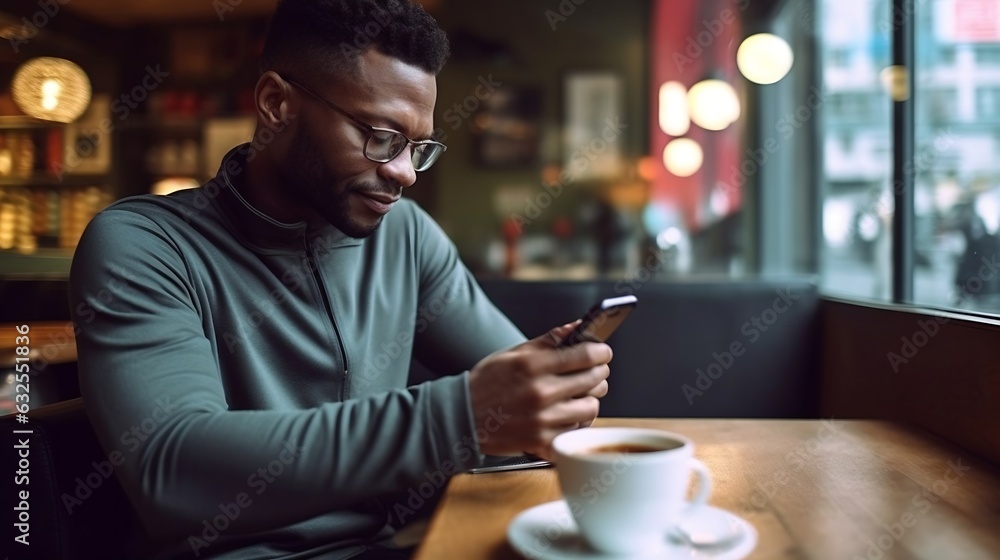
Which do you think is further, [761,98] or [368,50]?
[761,98]

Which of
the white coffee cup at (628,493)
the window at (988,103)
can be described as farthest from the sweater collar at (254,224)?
the window at (988,103)

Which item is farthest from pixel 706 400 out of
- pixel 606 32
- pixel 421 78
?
pixel 606 32

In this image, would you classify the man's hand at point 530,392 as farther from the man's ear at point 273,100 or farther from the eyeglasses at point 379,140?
the man's ear at point 273,100

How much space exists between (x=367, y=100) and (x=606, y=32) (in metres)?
5.72

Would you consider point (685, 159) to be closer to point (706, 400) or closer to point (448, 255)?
point (706, 400)

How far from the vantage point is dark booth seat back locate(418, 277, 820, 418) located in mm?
2197

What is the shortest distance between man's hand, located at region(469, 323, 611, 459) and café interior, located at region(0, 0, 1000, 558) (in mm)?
106

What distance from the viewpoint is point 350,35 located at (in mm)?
1417

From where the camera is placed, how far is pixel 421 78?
1438 millimetres

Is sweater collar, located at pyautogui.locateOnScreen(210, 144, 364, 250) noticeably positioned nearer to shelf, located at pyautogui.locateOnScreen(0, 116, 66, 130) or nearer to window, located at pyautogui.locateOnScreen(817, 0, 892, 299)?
window, located at pyautogui.locateOnScreen(817, 0, 892, 299)

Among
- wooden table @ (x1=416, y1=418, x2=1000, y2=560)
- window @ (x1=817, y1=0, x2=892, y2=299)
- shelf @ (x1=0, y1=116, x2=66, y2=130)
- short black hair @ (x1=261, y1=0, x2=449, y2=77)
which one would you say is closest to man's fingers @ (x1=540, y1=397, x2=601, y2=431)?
wooden table @ (x1=416, y1=418, x2=1000, y2=560)

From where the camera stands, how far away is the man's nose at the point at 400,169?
1.41 metres

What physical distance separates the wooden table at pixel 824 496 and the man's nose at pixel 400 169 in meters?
0.61

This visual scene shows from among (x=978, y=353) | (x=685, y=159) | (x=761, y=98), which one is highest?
(x=761, y=98)
